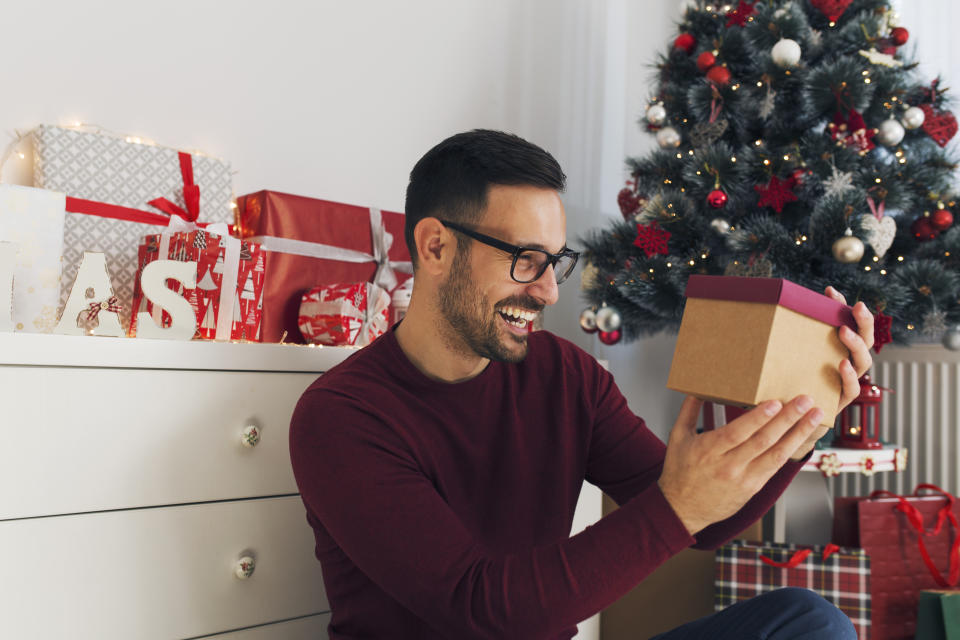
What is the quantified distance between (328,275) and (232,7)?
0.60m

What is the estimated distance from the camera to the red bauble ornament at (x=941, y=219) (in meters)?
1.57

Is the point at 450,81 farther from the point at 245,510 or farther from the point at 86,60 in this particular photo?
the point at 245,510

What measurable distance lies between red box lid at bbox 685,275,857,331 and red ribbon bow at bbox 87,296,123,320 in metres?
0.73

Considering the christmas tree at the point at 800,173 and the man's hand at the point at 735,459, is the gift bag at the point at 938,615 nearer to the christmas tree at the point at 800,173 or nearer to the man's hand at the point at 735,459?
the christmas tree at the point at 800,173

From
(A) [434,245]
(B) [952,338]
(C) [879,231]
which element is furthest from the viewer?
(B) [952,338]

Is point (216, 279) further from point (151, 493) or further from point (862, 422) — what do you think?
point (862, 422)

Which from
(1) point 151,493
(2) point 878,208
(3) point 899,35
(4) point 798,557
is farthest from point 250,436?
(3) point 899,35

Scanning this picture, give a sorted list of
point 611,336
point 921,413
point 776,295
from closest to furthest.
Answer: point 776,295
point 611,336
point 921,413

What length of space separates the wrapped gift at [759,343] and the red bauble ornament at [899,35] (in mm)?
1169

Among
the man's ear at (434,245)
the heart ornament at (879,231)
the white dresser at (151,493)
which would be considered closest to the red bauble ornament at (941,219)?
the heart ornament at (879,231)

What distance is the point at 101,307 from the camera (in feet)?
3.28

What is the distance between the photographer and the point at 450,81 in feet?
6.25

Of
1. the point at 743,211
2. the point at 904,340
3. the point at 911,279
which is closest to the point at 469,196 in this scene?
the point at 743,211

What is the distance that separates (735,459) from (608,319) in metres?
1.02
